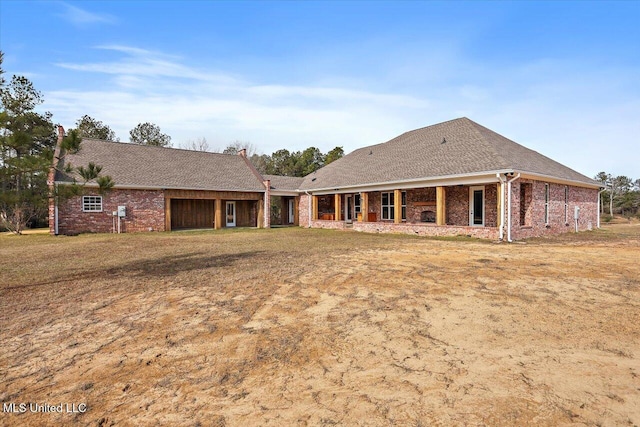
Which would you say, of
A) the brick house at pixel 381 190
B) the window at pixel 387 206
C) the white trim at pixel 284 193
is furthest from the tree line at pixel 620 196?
the white trim at pixel 284 193

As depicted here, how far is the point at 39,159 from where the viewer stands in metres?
6.32

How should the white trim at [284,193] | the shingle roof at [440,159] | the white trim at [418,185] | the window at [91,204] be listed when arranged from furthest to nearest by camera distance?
the white trim at [284,193] < the window at [91,204] < the shingle roof at [440,159] < the white trim at [418,185]

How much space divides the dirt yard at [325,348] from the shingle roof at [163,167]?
14.4 m

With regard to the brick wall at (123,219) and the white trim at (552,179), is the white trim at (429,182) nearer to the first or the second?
the white trim at (552,179)

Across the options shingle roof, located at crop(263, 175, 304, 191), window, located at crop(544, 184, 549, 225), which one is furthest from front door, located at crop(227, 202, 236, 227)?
window, located at crop(544, 184, 549, 225)

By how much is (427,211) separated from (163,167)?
57.1 feet

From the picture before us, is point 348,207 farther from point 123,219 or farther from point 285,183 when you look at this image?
point 123,219

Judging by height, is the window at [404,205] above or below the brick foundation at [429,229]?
above

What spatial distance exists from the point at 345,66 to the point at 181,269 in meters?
12.5

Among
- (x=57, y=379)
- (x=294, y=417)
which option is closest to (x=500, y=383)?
(x=294, y=417)

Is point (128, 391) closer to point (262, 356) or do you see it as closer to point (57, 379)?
point (57, 379)

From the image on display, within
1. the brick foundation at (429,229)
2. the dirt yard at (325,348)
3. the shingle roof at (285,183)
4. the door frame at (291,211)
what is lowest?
the dirt yard at (325,348)

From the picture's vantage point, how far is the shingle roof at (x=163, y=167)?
2053 cm

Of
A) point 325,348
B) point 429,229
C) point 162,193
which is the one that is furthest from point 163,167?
point 325,348
